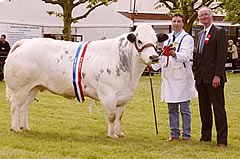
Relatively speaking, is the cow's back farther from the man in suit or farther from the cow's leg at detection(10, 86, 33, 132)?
the man in suit

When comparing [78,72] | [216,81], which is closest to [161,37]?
[216,81]

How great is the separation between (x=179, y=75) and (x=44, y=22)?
17.6 metres

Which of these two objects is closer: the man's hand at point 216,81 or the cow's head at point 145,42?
the man's hand at point 216,81

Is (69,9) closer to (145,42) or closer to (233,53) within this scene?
(233,53)

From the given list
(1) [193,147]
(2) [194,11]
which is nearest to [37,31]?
(2) [194,11]

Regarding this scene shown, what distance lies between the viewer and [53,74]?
8.75m

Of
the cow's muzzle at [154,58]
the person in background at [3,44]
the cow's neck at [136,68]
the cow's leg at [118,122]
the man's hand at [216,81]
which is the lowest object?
the cow's leg at [118,122]

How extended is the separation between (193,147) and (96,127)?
2.48m

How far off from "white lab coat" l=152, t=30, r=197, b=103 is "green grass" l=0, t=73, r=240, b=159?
29.2 inches

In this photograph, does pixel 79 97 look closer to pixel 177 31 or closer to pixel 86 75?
pixel 86 75

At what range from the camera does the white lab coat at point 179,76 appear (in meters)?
8.26

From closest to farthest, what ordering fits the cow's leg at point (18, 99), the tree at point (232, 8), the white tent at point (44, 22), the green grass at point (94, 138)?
the green grass at point (94, 138), the cow's leg at point (18, 99), the white tent at point (44, 22), the tree at point (232, 8)

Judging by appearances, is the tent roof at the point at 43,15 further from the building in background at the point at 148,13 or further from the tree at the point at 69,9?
the building in background at the point at 148,13

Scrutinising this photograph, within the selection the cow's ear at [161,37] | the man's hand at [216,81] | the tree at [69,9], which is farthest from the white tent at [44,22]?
the man's hand at [216,81]
